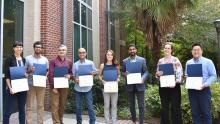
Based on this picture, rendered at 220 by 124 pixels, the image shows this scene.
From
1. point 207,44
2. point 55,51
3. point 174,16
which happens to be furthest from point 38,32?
point 207,44

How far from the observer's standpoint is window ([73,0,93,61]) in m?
15.9

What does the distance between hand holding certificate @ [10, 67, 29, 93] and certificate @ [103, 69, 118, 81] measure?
6.10 feet

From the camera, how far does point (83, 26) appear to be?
17188mm

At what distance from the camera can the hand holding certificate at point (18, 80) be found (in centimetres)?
779

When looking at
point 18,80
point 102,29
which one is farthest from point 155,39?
point 102,29

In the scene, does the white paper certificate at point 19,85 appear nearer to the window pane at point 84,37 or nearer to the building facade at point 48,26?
the building facade at point 48,26

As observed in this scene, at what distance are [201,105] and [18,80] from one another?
381 centimetres

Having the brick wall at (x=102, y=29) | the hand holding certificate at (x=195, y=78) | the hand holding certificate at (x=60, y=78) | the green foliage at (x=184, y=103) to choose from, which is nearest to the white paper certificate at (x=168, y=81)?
the hand holding certificate at (x=195, y=78)

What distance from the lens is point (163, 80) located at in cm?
846

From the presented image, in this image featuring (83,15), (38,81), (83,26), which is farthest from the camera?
(83,15)

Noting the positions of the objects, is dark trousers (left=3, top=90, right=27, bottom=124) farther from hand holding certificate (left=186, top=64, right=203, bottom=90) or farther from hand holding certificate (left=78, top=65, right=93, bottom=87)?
hand holding certificate (left=186, top=64, right=203, bottom=90)

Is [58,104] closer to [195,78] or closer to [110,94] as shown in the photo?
[110,94]

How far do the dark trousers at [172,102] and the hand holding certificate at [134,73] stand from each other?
579 millimetres

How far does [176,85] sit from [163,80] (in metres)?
0.32
